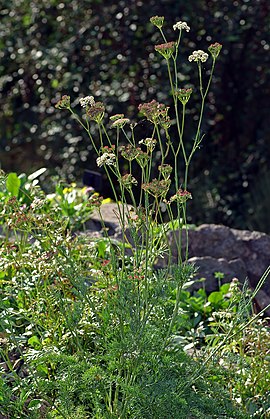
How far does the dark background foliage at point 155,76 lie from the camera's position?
21.8 feet

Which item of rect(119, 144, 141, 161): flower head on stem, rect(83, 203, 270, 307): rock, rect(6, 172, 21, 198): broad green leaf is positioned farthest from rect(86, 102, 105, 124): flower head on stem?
rect(83, 203, 270, 307): rock

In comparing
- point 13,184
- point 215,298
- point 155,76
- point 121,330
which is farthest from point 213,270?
point 155,76

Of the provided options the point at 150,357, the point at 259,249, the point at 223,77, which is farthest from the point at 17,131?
the point at 150,357

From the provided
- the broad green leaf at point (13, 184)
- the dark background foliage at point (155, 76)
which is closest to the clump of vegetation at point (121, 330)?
the broad green leaf at point (13, 184)

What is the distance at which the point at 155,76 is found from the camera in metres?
Answer: 6.62

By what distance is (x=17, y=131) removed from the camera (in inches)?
299

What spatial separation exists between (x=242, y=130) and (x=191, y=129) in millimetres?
554

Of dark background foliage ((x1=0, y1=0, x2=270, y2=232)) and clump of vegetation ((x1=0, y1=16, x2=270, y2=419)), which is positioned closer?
clump of vegetation ((x1=0, y1=16, x2=270, y2=419))

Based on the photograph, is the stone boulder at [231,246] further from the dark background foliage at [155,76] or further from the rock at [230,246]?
the dark background foliage at [155,76]

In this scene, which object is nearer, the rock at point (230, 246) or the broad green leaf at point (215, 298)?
the broad green leaf at point (215, 298)

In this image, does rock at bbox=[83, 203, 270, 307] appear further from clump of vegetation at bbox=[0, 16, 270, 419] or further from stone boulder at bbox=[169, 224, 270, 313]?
clump of vegetation at bbox=[0, 16, 270, 419]

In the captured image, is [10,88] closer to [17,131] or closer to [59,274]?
[17,131]

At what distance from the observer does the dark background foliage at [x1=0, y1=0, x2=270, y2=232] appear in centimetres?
664

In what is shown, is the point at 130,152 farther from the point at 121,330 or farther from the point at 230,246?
the point at 230,246
